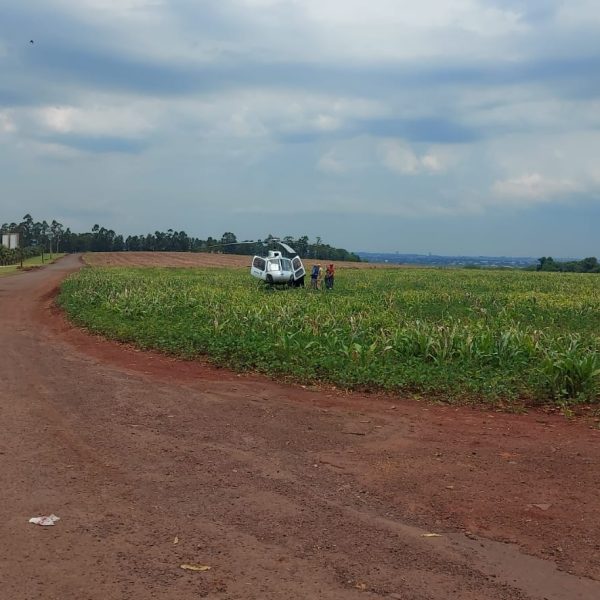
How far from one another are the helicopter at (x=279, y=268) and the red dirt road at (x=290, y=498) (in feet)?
63.0

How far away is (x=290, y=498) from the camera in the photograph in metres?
5.06

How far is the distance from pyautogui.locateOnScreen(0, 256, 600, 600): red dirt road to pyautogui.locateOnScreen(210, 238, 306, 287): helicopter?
63.0 feet

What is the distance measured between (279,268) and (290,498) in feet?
75.4

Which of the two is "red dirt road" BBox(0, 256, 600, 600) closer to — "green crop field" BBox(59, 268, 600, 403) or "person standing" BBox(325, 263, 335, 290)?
"green crop field" BBox(59, 268, 600, 403)

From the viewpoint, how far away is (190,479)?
17.8 ft

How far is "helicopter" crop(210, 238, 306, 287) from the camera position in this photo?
2789 cm

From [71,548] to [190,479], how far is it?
1.45m

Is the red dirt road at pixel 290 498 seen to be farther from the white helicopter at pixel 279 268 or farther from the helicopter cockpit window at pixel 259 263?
the helicopter cockpit window at pixel 259 263

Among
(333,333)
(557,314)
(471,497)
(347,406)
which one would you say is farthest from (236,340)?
(557,314)

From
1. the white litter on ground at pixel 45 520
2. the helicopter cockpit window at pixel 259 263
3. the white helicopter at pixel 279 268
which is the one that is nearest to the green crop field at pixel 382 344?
the white litter on ground at pixel 45 520

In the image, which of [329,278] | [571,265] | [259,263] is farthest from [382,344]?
[571,265]

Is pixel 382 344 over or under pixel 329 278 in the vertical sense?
under

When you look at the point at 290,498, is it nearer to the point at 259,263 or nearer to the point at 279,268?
the point at 279,268

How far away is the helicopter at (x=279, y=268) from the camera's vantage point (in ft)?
91.5
